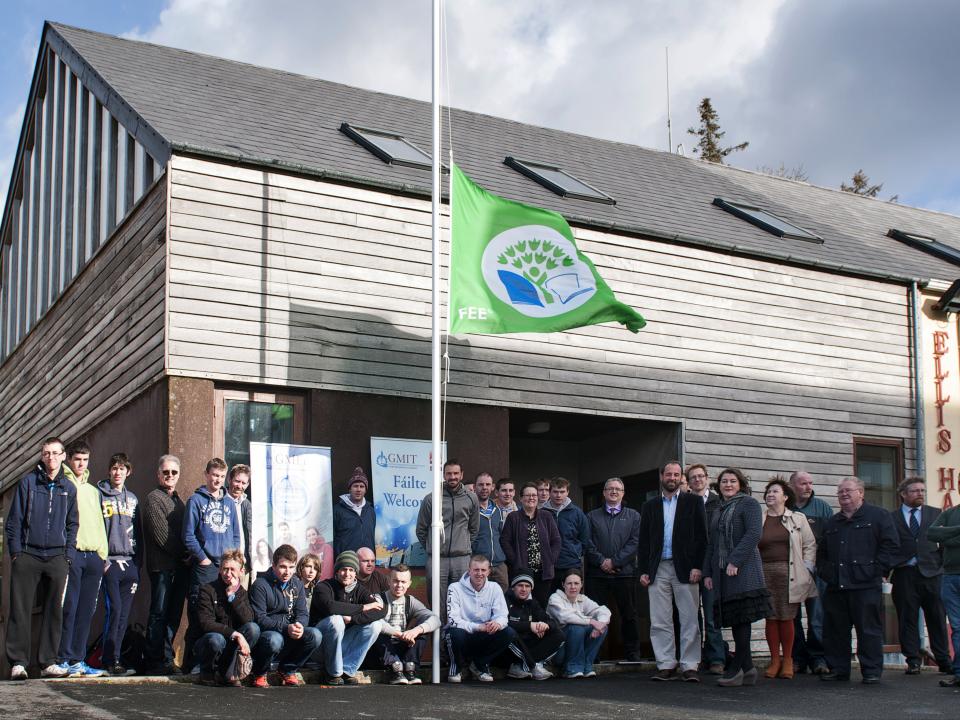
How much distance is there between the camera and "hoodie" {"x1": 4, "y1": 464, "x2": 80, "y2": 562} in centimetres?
967

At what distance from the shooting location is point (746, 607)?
1060cm

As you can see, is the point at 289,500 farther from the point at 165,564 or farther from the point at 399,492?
the point at 165,564

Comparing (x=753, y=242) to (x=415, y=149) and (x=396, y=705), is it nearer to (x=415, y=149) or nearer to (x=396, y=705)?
(x=415, y=149)

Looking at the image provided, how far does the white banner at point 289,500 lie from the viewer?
39.7 feet

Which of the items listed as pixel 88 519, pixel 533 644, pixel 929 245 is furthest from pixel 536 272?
pixel 929 245

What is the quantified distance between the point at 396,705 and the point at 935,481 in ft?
35.5

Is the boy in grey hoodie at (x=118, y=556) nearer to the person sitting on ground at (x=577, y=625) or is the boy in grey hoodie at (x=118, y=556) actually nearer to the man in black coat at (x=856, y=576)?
the person sitting on ground at (x=577, y=625)

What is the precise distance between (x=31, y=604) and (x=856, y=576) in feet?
22.5

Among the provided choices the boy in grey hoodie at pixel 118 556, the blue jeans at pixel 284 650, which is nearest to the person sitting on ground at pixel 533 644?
the blue jeans at pixel 284 650

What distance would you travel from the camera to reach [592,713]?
342 inches

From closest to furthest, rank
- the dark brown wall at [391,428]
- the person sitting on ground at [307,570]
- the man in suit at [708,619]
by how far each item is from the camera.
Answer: the person sitting on ground at [307,570]
the man in suit at [708,619]
the dark brown wall at [391,428]

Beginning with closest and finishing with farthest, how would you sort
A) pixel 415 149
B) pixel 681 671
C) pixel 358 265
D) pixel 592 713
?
pixel 592 713 < pixel 681 671 < pixel 358 265 < pixel 415 149

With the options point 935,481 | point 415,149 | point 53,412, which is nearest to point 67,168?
point 53,412

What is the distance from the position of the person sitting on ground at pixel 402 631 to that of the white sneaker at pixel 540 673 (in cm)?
105
